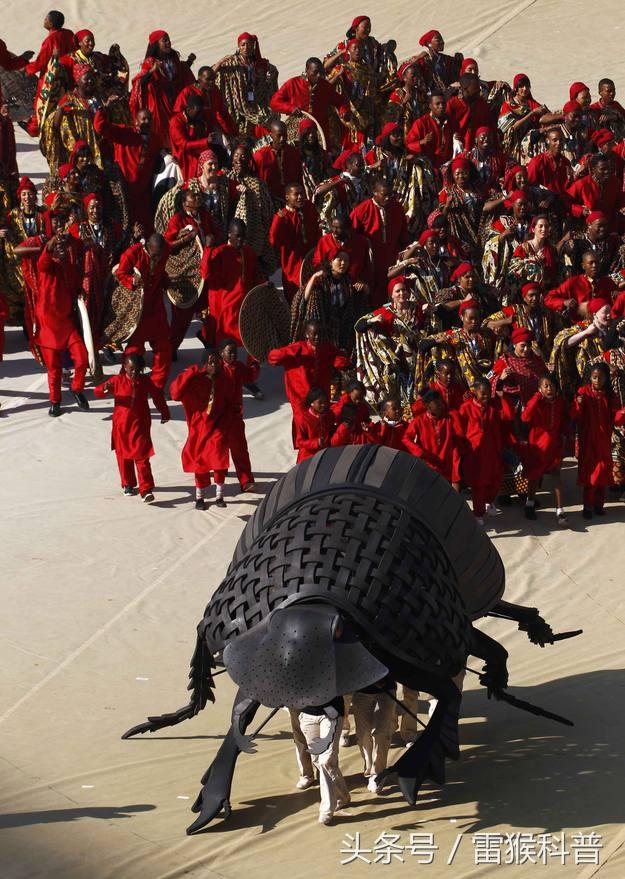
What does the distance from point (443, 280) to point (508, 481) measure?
1960mm

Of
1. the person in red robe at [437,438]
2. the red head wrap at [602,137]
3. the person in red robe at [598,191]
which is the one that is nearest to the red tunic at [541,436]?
the person in red robe at [437,438]

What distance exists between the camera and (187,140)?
15250mm

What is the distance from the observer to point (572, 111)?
50.8 feet

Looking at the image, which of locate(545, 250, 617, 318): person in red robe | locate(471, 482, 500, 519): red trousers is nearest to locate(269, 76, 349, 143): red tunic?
locate(545, 250, 617, 318): person in red robe

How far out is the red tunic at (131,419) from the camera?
11945 millimetres

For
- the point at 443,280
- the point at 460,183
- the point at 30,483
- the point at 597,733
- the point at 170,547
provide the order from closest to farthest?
the point at 597,733 → the point at 170,547 → the point at 30,483 → the point at 443,280 → the point at 460,183

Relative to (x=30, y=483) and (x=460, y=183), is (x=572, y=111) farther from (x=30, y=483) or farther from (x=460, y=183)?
(x=30, y=483)

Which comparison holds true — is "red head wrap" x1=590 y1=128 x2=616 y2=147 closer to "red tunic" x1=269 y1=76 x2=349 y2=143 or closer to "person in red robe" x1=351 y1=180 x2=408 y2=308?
"person in red robe" x1=351 y1=180 x2=408 y2=308

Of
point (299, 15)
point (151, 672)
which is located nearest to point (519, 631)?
point (151, 672)

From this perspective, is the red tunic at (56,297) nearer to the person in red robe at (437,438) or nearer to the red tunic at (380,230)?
the red tunic at (380,230)

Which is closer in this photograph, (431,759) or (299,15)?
(431,759)

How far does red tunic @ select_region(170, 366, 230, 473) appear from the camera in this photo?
468 inches

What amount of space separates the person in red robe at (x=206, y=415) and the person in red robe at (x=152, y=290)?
1.24 meters

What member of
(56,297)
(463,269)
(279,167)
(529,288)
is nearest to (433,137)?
(279,167)
